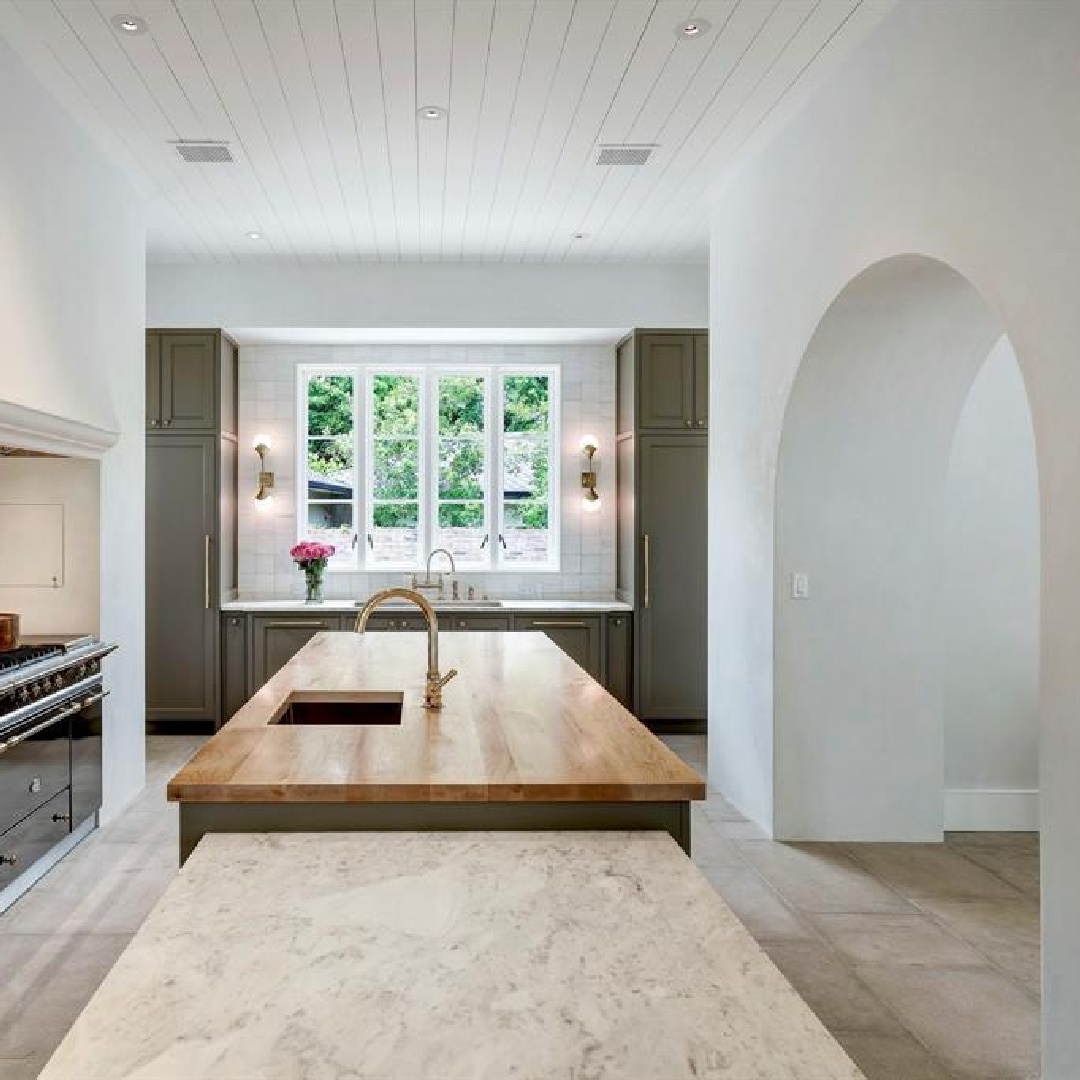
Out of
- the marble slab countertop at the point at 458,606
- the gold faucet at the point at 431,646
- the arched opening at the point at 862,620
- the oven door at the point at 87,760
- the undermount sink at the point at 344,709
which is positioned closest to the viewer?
the gold faucet at the point at 431,646

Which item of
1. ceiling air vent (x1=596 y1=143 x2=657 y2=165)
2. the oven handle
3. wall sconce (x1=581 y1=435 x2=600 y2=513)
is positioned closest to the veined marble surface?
the oven handle

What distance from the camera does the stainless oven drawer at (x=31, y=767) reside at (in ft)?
11.1

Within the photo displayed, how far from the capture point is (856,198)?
3.34m

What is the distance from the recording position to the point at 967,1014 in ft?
8.76

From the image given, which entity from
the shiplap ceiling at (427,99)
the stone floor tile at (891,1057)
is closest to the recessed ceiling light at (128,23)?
the shiplap ceiling at (427,99)

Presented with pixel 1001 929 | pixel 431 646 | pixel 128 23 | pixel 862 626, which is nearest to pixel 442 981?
pixel 431 646

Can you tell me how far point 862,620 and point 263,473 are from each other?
4.26 meters

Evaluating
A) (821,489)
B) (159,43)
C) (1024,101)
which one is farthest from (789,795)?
(159,43)

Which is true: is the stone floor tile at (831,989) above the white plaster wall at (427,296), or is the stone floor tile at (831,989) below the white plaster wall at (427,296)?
below

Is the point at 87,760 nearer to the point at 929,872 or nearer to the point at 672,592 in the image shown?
the point at 929,872

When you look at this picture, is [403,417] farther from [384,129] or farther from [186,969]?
[186,969]

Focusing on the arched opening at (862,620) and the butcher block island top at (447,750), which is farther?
the arched opening at (862,620)

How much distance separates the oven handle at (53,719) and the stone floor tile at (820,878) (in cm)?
275

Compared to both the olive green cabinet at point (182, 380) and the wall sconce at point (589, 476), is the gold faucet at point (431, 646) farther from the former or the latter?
the wall sconce at point (589, 476)
